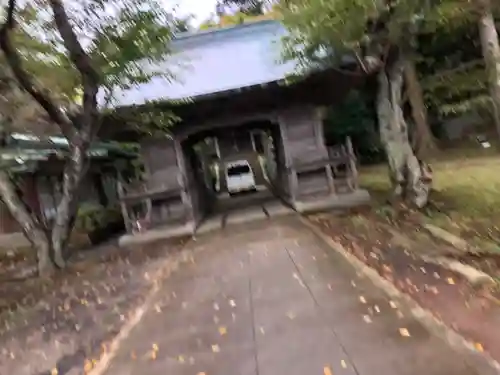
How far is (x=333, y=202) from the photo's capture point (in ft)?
43.8

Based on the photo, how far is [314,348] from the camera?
184 inches

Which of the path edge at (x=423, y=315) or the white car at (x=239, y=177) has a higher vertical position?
the white car at (x=239, y=177)

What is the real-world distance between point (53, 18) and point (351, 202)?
7.68 meters

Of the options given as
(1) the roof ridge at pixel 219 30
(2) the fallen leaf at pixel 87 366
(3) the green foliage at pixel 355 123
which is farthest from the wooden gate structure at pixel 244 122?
(3) the green foliage at pixel 355 123

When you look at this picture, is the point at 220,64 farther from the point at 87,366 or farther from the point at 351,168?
the point at 87,366

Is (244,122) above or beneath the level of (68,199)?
above

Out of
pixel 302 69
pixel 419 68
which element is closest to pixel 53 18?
pixel 302 69

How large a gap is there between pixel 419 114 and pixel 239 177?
11.2 meters

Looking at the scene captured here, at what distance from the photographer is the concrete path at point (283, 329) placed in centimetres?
430

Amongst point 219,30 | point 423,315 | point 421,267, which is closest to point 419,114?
point 219,30

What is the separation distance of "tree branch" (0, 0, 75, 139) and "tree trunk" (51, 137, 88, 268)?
40 centimetres

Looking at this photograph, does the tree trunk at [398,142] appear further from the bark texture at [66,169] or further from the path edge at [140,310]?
the bark texture at [66,169]

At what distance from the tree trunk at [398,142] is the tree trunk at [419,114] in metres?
10.7

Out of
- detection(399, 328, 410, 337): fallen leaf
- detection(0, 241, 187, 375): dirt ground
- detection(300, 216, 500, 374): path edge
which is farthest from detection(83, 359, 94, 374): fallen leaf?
detection(300, 216, 500, 374): path edge
